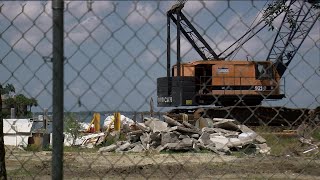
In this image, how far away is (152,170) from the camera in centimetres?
1043

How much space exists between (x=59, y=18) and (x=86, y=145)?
16301 millimetres

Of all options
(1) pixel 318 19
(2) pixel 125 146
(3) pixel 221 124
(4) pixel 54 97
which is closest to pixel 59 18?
(4) pixel 54 97

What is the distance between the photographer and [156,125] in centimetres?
1680

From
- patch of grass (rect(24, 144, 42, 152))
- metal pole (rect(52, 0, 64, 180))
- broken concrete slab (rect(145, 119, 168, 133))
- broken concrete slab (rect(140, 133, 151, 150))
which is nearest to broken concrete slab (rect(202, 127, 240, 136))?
broken concrete slab (rect(145, 119, 168, 133))

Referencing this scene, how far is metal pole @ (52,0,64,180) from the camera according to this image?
8.70 feet

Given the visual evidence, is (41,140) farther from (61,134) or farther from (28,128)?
(61,134)

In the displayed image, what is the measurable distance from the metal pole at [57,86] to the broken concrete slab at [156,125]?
13657mm

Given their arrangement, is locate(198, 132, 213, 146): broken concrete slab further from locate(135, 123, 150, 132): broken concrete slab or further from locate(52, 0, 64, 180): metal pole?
locate(52, 0, 64, 180): metal pole

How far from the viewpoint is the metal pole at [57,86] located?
8.70 feet

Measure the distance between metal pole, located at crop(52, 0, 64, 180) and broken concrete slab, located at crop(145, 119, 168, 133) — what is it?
13.7 meters

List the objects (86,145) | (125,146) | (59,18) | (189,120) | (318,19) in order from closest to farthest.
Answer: (59,18) → (318,19) → (125,146) → (86,145) → (189,120)

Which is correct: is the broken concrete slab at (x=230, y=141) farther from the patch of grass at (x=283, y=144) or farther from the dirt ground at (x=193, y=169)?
A: the dirt ground at (x=193, y=169)

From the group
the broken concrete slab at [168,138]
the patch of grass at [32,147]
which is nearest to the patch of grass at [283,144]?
the broken concrete slab at [168,138]

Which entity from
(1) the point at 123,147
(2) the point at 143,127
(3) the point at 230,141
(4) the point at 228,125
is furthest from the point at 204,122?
(3) the point at 230,141
